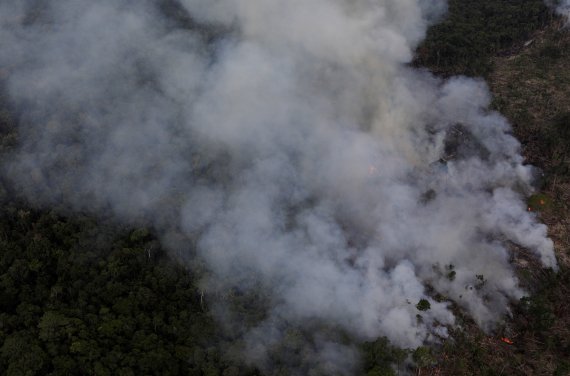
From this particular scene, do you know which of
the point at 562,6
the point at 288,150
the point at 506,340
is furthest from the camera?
the point at 562,6

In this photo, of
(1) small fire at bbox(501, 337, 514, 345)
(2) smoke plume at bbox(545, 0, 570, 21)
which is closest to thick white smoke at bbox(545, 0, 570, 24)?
(2) smoke plume at bbox(545, 0, 570, 21)

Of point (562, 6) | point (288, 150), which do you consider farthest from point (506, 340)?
point (562, 6)

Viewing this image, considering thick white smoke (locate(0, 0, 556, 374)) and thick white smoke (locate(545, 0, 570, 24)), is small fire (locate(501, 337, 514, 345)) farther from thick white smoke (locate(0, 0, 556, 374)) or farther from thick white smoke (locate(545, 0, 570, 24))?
thick white smoke (locate(545, 0, 570, 24))

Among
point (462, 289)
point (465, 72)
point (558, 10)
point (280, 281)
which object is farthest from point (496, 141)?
point (558, 10)

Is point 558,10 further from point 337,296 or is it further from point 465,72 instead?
point 337,296

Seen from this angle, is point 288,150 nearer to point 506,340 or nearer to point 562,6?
point 506,340

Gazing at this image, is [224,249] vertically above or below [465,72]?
below

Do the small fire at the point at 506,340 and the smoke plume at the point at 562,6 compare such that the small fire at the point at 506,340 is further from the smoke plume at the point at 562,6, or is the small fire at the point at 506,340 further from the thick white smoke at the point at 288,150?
the smoke plume at the point at 562,6

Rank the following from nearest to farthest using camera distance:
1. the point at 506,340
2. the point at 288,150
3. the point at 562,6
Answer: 1. the point at 506,340
2. the point at 288,150
3. the point at 562,6
